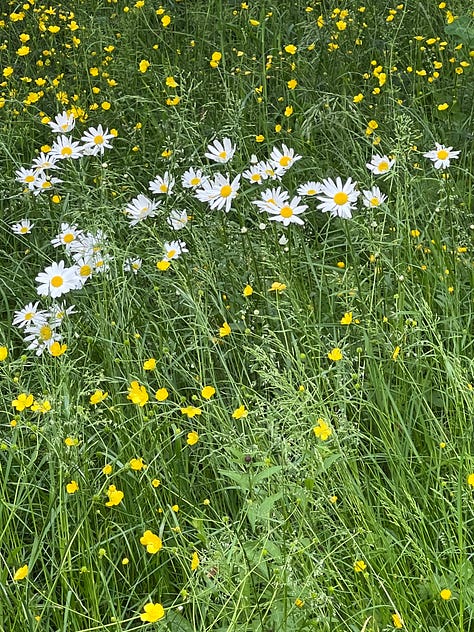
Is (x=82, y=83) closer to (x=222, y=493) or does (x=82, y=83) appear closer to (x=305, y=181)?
(x=305, y=181)

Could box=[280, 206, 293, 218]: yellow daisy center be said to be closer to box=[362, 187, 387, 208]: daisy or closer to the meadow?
the meadow

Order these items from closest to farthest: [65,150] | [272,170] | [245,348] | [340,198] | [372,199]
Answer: [245,348] → [372,199] → [340,198] → [272,170] → [65,150]

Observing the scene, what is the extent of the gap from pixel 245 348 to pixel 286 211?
2.13ft

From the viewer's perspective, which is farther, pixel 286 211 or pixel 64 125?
pixel 64 125

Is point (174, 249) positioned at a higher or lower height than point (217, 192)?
lower

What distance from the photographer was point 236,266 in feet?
7.45

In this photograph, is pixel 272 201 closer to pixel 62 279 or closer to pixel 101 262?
pixel 101 262

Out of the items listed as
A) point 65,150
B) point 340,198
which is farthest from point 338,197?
Answer: point 65,150

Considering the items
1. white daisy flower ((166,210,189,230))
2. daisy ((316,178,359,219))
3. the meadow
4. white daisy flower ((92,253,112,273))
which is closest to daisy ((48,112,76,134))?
the meadow

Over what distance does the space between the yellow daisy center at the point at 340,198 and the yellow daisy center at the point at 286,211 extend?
0.11 meters

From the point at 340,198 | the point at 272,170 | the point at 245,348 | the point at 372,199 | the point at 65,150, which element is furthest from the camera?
the point at 65,150

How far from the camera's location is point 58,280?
6.99 ft

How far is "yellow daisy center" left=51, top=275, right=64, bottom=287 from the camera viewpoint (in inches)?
83.5

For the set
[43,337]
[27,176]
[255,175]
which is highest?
[27,176]
